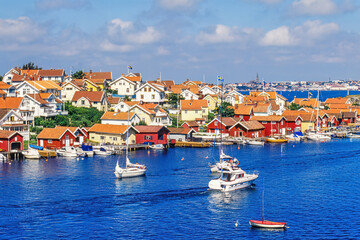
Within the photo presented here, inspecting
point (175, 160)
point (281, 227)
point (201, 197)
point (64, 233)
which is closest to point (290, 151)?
point (175, 160)

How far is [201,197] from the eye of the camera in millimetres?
56281

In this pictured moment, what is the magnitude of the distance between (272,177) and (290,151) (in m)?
27.6

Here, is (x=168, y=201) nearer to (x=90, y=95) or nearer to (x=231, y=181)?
(x=231, y=181)

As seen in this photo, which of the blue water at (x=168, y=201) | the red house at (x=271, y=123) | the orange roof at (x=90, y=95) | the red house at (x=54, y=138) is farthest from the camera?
the orange roof at (x=90, y=95)

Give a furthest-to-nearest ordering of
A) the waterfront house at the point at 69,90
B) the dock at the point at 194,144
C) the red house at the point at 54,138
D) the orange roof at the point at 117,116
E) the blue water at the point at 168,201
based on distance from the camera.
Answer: the waterfront house at the point at 69,90 < the orange roof at the point at 117,116 < the dock at the point at 194,144 < the red house at the point at 54,138 < the blue water at the point at 168,201

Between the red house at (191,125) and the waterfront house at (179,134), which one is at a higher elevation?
the red house at (191,125)

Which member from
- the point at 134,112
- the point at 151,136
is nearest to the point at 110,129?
the point at 151,136

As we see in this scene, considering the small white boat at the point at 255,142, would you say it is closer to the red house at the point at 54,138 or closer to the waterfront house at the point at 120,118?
the waterfront house at the point at 120,118

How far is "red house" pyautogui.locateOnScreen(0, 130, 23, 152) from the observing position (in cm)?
8165

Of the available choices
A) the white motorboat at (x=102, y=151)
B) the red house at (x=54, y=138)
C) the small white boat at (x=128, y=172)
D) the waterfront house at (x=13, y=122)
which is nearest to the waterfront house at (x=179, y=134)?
the white motorboat at (x=102, y=151)

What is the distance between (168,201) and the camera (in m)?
54.7

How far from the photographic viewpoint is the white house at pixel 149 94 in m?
135

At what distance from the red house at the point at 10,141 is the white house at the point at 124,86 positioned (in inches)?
2520

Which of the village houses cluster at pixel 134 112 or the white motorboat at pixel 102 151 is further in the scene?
the village houses cluster at pixel 134 112
